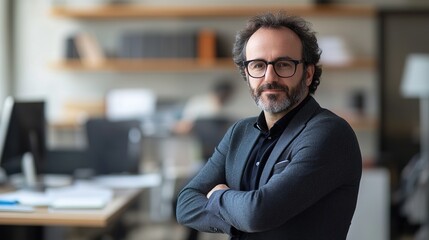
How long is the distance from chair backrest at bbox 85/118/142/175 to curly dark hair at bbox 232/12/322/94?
2957mm

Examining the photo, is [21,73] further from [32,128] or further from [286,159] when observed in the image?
[286,159]

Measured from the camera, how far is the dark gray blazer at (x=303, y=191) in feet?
6.10

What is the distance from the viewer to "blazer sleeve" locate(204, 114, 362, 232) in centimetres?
185

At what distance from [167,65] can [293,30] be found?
4.73m

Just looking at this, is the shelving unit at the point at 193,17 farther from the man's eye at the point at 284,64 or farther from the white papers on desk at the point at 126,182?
the man's eye at the point at 284,64

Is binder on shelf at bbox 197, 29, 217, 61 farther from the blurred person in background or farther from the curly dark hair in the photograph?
the curly dark hair

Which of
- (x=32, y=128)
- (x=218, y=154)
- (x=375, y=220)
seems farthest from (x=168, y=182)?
(x=218, y=154)

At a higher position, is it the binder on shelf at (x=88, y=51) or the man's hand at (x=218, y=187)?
the binder on shelf at (x=88, y=51)

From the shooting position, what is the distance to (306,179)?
1.86 metres

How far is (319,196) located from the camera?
1878mm

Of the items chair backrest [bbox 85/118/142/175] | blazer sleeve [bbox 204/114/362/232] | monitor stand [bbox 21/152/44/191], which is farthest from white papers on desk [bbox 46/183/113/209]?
chair backrest [bbox 85/118/142/175]

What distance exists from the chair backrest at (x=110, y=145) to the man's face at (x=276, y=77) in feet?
10.0

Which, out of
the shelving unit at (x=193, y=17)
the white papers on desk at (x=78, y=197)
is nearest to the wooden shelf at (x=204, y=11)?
the shelving unit at (x=193, y=17)

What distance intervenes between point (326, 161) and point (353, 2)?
5220mm
